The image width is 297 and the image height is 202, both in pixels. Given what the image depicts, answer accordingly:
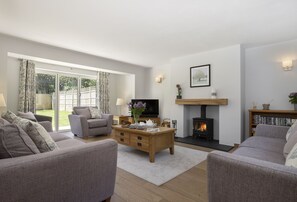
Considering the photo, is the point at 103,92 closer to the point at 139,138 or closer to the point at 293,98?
the point at 139,138

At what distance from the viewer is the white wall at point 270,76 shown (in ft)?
11.4

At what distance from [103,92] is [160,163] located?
13.5ft

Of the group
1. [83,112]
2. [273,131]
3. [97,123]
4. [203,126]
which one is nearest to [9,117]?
[97,123]

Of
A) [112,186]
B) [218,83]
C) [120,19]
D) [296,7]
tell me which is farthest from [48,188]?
[218,83]

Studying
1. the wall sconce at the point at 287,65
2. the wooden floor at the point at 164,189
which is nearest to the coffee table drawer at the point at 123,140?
the wooden floor at the point at 164,189

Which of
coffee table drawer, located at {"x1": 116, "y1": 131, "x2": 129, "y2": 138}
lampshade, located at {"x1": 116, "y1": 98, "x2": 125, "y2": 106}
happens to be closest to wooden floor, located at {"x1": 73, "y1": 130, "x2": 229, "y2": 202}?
coffee table drawer, located at {"x1": 116, "y1": 131, "x2": 129, "y2": 138}

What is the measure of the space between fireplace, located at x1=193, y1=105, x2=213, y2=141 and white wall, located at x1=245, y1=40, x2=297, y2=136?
85 centimetres

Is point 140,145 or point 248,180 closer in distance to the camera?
point 248,180

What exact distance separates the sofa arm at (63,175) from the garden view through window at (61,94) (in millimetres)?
4391

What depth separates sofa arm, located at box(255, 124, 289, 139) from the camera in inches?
92.9

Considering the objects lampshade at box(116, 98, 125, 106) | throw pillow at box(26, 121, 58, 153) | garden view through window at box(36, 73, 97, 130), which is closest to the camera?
throw pillow at box(26, 121, 58, 153)

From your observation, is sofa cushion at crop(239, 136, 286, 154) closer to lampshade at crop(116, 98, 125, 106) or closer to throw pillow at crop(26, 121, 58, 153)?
throw pillow at crop(26, 121, 58, 153)

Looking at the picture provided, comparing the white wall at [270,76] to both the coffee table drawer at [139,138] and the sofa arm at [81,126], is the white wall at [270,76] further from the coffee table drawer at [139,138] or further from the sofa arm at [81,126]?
the sofa arm at [81,126]

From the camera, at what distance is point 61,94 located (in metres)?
5.32
